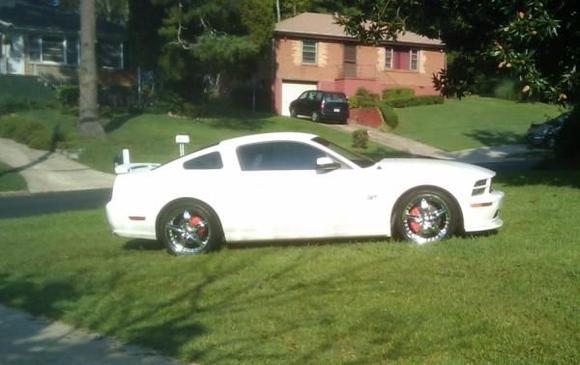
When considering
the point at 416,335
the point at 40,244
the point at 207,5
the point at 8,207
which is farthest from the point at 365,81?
the point at 416,335

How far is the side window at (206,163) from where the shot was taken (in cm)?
1195

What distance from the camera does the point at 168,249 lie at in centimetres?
1190

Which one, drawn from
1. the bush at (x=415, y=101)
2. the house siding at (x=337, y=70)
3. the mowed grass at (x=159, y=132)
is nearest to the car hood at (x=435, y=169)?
the mowed grass at (x=159, y=132)

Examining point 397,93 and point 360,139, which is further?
point 397,93

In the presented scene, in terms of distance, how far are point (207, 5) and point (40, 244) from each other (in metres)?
28.7

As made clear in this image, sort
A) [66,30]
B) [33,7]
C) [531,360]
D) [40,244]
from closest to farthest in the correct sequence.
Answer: [531,360]
[40,244]
[66,30]
[33,7]

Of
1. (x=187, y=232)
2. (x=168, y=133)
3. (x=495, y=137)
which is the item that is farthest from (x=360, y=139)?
(x=187, y=232)

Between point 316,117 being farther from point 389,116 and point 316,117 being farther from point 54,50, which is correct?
point 54,50

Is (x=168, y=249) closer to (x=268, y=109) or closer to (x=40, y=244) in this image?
(x=40, y=244)

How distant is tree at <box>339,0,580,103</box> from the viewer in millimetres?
14023

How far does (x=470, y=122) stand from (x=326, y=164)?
→ 3891 cm

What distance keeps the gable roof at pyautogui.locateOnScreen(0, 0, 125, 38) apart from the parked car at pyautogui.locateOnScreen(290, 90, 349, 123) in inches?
485

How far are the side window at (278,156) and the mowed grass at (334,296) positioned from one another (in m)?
0.97

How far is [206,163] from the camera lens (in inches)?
473
